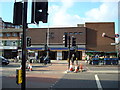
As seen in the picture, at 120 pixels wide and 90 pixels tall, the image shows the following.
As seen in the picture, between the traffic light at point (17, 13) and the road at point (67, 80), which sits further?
the road at point (67, 80)

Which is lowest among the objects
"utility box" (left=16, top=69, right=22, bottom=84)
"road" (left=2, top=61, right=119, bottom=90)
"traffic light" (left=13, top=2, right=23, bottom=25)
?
"road" (left=2, top=61, right=119, bottom=90)

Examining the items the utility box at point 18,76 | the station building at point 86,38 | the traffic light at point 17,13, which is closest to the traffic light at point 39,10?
the traffic light at point 17,13

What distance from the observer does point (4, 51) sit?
56.7 m

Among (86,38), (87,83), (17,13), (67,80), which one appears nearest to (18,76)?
(17,13)

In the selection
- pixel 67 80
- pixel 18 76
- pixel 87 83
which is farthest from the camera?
pixel 67 80

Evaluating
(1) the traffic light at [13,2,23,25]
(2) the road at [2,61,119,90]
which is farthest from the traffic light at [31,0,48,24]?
(2) the road at [2,61,119,90]

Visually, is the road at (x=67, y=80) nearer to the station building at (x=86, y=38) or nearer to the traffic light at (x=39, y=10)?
the traffic light at (x=39, y=10)

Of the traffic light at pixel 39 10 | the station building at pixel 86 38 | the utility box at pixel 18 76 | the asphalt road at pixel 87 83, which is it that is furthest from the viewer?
the station building at pixel 86 38

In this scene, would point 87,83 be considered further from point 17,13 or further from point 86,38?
point 86,38

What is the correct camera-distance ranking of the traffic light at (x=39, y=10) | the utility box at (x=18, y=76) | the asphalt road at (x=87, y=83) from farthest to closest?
the asphalt road at (x=87, y=83) < the traffic light at (x=39, y=10) < the utility box at (x=18, y=76)

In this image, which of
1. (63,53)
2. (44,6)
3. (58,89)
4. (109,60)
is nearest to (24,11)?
(44,6)

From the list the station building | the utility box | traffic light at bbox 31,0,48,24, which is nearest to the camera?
the utility box

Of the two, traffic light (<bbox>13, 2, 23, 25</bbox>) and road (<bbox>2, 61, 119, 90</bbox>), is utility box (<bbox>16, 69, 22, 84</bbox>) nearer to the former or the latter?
traffic light (<bbox>13, 2, 23, 25</bbox>)

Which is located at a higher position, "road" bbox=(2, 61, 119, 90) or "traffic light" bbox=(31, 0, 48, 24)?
"traffic light" bbox=(31, 0, 48, 24)
